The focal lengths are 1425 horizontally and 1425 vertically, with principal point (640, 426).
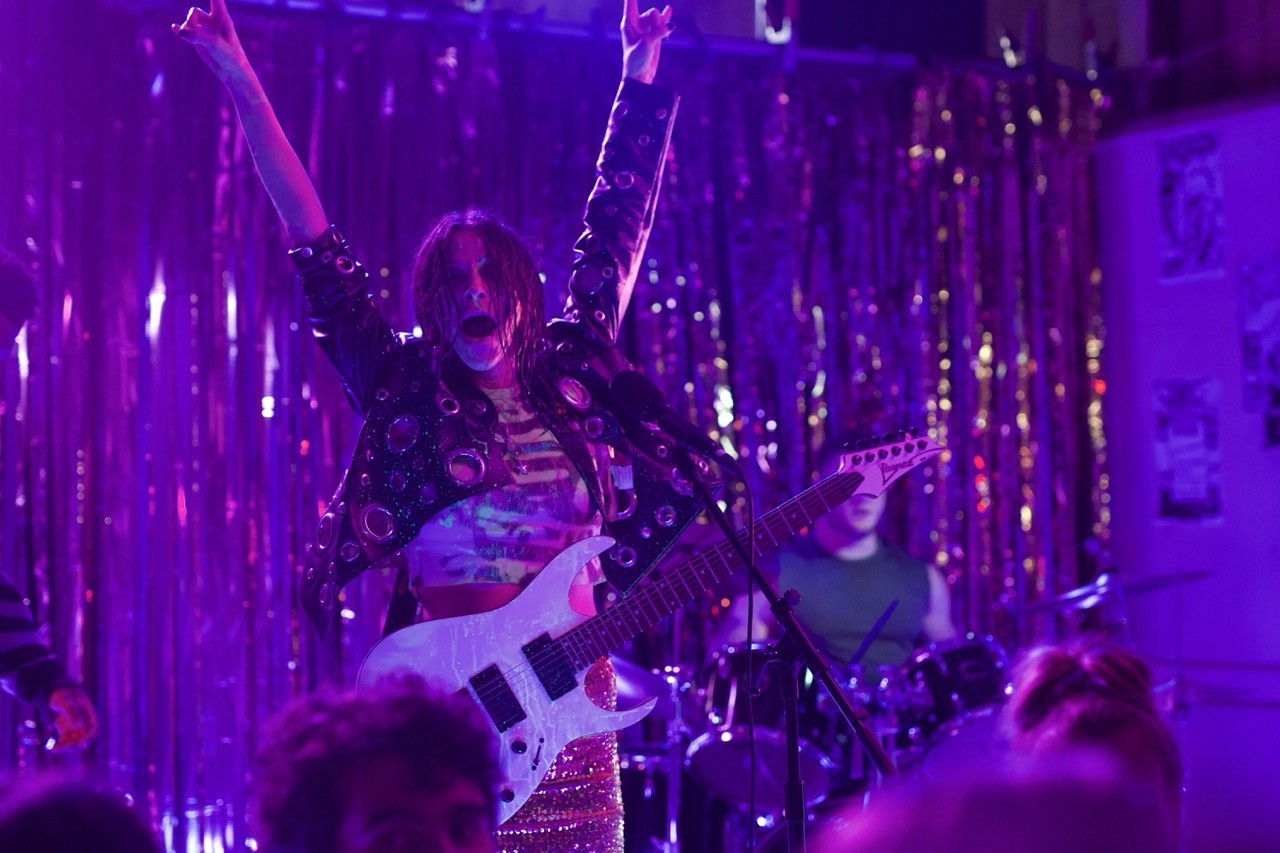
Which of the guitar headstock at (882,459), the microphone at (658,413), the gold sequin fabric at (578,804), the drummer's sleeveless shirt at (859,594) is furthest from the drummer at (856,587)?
the microphone at (658,413)

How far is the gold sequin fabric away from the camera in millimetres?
2510

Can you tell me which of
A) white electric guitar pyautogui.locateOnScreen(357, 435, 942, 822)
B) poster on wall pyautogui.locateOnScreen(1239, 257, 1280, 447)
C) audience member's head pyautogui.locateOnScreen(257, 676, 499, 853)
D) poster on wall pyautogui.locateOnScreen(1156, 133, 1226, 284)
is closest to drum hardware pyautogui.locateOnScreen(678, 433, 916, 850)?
white electric guitar pyautogui.locateOnScreen(357, 435, 942, 822)

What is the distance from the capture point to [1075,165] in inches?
223

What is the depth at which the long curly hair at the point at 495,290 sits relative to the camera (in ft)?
8.96

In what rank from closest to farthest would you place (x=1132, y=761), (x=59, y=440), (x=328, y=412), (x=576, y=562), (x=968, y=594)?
1. (x=1132, y=761)
2. (x=576, y=562)
3. (x=59, y=440)
4. (x=328, y=412)
5. (x=968, y=594)

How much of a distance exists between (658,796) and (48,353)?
7.70 feet

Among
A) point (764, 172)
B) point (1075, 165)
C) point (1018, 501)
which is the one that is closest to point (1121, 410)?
point (1018, 501)

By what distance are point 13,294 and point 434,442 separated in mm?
1327

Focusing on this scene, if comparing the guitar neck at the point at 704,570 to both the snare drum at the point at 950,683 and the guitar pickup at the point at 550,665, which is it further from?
the snare drum at the point at 950,683

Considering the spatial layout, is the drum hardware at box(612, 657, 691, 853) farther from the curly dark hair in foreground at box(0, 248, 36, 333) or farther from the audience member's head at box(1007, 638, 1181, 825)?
the audience member's head at box(1007, 638, 1181, 825)

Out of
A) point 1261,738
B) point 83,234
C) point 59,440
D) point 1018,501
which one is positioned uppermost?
point 83,234

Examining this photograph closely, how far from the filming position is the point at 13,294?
10.9ft

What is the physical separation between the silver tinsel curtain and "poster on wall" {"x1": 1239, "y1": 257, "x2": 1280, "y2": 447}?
578mm

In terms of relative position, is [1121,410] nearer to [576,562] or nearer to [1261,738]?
[1261,738]
